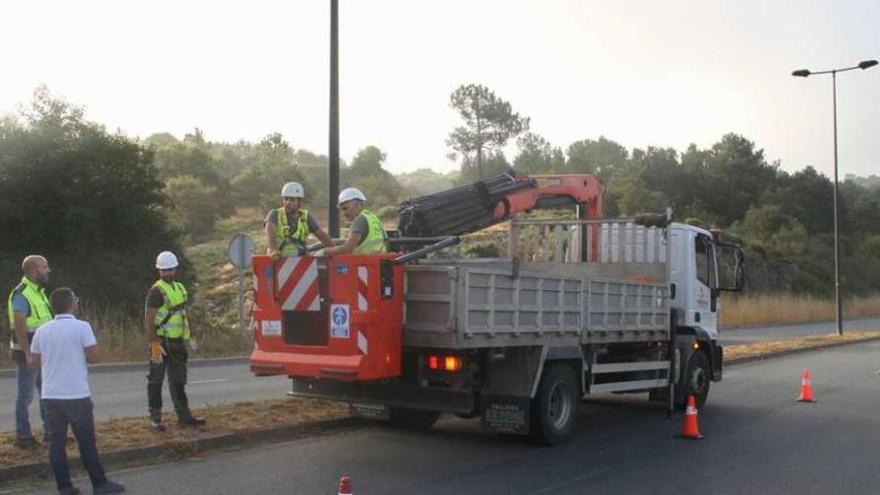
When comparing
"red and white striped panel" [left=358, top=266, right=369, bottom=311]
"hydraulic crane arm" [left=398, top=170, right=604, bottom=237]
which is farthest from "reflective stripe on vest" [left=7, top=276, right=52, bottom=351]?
"hydraulic crane arm" [left=398, top=170, right=604, bottom=237]

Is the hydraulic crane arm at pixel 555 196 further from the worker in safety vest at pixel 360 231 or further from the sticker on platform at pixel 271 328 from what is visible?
the sticker on platform at pixel 271 328

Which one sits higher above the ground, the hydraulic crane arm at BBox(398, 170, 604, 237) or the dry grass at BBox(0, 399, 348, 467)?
the hydraulic crane arm at BBox(398, 170, 604, 237)

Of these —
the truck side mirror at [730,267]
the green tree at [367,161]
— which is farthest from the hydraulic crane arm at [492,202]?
the green tree at [367,161]

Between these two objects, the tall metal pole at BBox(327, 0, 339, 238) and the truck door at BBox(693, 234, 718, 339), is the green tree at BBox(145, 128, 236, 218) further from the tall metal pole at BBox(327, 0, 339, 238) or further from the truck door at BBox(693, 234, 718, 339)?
the truck door at BBox(693, 234, 718, 339)

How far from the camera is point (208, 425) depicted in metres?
9.27

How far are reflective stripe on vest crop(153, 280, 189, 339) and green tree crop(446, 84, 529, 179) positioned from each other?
68.0 m

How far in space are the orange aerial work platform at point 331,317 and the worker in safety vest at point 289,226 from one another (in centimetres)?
20

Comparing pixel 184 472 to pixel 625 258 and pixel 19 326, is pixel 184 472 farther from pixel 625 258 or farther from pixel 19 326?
pixel 625 258

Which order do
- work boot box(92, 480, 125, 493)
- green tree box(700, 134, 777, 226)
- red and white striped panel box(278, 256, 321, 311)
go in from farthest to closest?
green tree box(700, 134, 777, 226) → red and white striped panel box(278, 256, 321, 311) → work boot box(92, 480, 125, 493)

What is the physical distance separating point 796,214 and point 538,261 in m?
75.6

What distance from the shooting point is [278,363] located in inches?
333

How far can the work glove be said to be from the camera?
873cm

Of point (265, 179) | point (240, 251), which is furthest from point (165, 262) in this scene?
point (265, 179)

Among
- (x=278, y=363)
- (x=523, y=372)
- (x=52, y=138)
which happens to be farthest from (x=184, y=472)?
(x=52, y=138)
